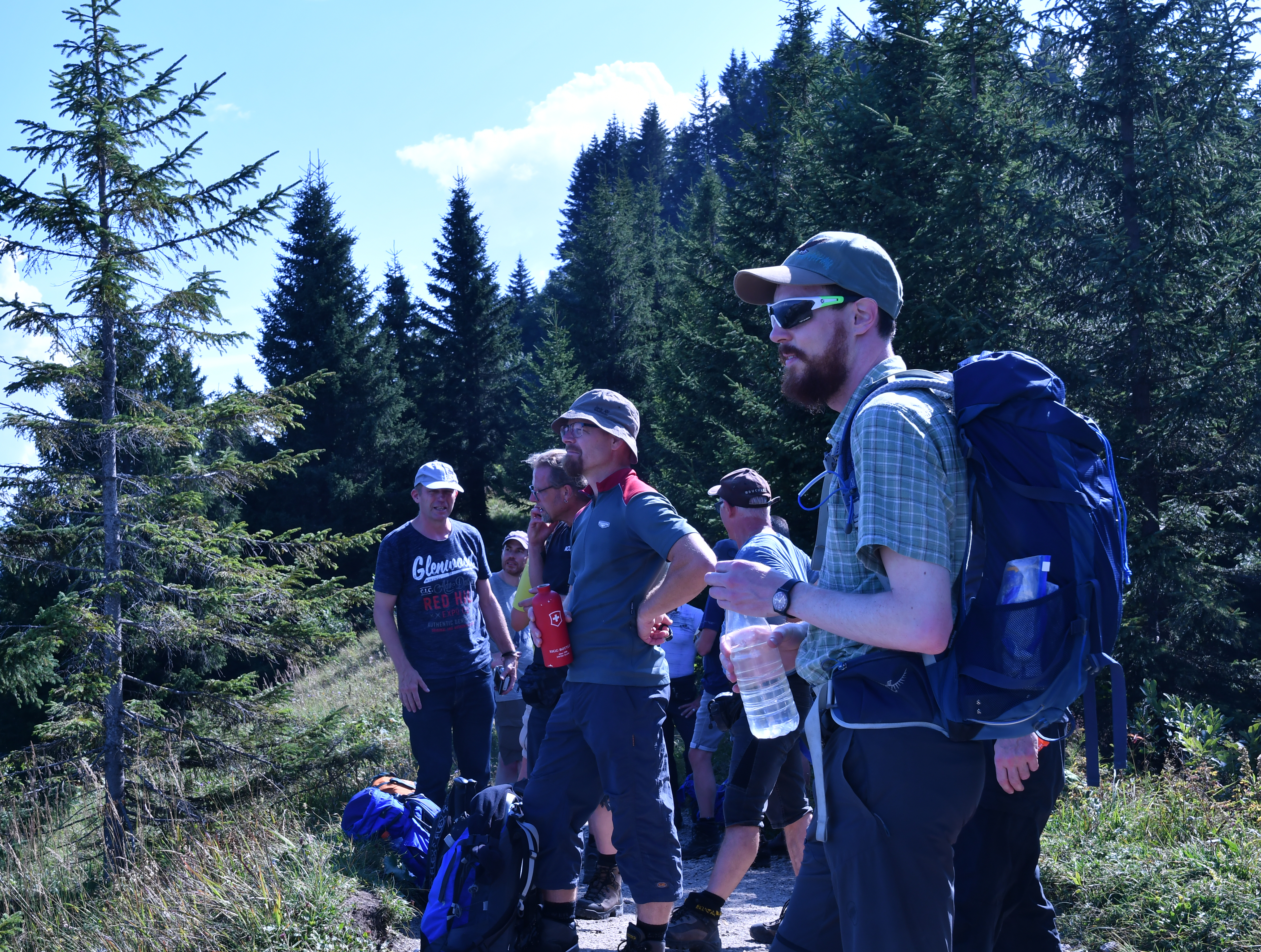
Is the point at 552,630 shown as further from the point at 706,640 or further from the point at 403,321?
the point at 403,321

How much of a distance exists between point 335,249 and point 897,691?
3169 centimetres

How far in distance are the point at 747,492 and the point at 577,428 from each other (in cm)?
94

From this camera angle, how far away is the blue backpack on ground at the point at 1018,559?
1.87m

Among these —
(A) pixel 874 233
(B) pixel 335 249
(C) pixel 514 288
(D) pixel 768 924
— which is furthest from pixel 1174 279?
(C) pixel 514 288

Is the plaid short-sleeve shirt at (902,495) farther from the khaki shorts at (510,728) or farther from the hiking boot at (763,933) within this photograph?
the khaki shorts at (510,728)

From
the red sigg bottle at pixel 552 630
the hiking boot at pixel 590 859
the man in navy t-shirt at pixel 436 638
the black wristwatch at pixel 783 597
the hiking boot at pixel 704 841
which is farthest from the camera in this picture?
the hiking boot at pixel 704 841

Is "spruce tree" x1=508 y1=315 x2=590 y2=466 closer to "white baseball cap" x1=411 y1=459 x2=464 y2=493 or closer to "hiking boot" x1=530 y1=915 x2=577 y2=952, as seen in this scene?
"white baseball cap" x1=411 y1=459 x2=464 y2=493

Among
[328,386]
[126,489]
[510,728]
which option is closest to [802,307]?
[510,728]

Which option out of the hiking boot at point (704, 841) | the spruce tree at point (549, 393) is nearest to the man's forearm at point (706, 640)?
the hiking boot at point (704, 841)

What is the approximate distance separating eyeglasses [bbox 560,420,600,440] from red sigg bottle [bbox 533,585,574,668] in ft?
2.33

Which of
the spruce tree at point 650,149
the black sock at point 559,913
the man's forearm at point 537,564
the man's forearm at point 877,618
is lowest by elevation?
the black sock at point 559,913

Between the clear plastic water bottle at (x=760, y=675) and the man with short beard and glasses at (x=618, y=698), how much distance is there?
2.72 feet

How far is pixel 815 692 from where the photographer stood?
88.3 inches

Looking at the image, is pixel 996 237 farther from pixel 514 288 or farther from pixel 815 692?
pixel 514 288
